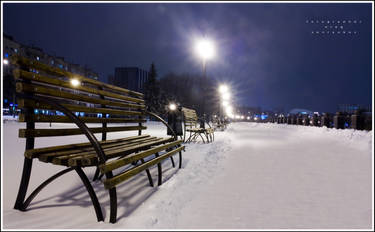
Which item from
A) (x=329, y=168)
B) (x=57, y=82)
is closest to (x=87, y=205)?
(x=57, y=82)

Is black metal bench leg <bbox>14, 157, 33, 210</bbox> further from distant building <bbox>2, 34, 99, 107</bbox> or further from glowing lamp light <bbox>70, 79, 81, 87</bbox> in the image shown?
distant building <bbox>2, 34, 99, 107</bbox>

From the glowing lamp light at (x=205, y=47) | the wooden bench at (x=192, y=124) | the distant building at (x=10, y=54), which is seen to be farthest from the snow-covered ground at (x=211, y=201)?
the distant building at (x=10, y=54)

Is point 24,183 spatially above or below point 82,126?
below

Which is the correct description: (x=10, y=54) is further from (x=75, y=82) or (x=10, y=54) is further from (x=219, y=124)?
(x=75, y=82)

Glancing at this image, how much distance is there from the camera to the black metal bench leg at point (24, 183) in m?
2.03

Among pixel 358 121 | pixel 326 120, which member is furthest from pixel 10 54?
pixel 358 121

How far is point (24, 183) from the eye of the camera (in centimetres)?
207

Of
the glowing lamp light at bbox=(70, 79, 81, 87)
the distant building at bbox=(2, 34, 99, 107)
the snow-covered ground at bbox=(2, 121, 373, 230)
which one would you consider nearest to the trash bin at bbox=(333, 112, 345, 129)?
the snow-covered ground at bbox=(2, 121, 373, 230)

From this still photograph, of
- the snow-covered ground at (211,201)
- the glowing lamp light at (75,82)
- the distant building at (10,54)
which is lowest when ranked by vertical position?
the snow-covered ground at (211,201)

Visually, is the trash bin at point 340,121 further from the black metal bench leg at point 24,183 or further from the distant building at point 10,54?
the distant building at point 10,54

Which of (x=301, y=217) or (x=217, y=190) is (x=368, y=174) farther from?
(x=217, y=190)

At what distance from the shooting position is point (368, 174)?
3795 millimetres

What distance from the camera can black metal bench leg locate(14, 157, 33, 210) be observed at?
203 centimetres

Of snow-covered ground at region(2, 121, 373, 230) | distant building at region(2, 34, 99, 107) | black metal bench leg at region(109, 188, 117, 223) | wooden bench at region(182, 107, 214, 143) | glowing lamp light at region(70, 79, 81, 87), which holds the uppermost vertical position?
distant building at region(2, 34, 99, 107)
